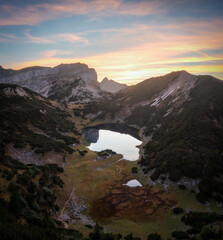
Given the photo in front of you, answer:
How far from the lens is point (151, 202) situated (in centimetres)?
3728

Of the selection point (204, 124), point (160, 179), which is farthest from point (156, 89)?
point (160, 179)

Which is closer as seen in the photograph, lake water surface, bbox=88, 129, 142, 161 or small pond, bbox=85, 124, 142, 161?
lake water surface, bbox=88, 129, 142, 161

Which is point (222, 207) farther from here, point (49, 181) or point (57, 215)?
point (49, 181)

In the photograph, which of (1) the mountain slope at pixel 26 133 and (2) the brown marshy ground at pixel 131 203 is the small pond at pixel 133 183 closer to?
(2) the brown marshy ground at pixel 131 203

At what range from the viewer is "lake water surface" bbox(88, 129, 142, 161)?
2963 inches

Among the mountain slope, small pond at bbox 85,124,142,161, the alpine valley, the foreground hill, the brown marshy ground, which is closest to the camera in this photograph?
the alpine valley

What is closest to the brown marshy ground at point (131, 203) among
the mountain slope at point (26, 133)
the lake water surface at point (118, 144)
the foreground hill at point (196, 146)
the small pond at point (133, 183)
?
the small pond at point (133, 183)

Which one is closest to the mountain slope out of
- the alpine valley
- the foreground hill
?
the alpine valley

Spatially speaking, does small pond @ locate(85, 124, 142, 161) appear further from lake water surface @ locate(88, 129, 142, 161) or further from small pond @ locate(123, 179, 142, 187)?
small pond @ locate(123, 179, 142, 187)

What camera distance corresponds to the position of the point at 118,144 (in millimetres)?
91062

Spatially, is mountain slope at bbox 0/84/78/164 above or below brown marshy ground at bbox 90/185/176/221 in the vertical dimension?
above

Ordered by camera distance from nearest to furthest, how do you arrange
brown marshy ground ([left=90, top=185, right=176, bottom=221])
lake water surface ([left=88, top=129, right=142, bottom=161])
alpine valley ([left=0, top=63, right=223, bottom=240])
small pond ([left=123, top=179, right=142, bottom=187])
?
alpine valley ([left=0, top=63, right=223, bottom=240]), brown marshy ground ([left=90, top=185, right=176, bottom=221]), small pond ([left=123, top=179, right=142, bottom=187]), lake water surface ([left=88, top=129, right=142, bottom=161])

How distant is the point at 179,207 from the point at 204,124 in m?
36.7

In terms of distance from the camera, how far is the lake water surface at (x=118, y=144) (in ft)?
247
